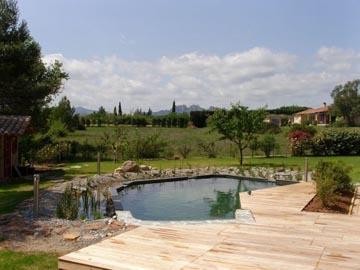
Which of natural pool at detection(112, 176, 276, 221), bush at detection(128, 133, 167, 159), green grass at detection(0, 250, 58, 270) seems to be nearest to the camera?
green grass at detection(0, 250, 58, 270)

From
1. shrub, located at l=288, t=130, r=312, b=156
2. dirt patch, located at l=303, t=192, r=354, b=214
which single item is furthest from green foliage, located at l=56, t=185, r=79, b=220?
shrub, located at l=288, t=130, r=312, b=156

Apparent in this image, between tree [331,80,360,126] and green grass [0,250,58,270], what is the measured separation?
205 feet

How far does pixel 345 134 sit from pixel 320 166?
48.4 ft

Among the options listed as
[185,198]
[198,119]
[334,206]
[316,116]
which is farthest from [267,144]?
[316,116]

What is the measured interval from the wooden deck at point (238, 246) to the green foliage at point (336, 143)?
16.9m

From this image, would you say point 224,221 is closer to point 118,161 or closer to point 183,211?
point 183,211

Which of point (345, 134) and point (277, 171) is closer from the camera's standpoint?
point (277, 171)

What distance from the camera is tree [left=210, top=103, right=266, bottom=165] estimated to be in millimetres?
21688

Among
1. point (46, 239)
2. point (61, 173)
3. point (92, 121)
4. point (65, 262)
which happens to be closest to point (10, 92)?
point (61, 173)

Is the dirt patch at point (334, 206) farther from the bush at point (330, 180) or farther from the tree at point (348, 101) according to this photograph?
the tree at point (348, 101)

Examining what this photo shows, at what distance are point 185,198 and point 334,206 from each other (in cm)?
467

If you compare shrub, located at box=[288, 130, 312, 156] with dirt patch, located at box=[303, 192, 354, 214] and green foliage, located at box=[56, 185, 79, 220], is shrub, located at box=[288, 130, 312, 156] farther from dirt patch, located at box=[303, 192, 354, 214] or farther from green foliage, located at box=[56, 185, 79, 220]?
green foliage, located at box=[56, 185, 79, 220]

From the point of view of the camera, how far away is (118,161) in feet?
78.0

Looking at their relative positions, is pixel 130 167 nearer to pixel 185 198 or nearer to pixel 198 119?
pixel 185 198
